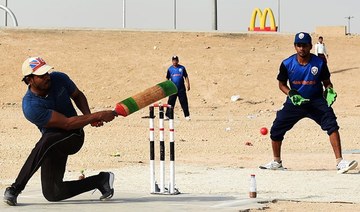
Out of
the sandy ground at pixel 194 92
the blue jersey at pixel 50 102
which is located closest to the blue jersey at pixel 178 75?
the sandy ground at pixel 194 92

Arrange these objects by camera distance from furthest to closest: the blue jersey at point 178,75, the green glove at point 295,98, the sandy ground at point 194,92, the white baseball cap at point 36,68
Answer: the blue jersey at point 178,75 < the sandy ground at point 194,92 < the green glove at point 295,98 < the white baseball cap at point 36,68

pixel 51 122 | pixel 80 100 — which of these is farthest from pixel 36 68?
pixel 80 100

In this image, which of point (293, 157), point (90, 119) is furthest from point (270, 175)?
point (90, 119)

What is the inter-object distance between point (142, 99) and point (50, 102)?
873mm

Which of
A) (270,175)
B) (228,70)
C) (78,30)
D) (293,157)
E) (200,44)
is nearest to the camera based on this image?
(270,175)

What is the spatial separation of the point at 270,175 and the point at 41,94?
174 inches

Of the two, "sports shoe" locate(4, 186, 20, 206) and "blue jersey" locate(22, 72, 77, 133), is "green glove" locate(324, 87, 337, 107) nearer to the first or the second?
"blue jersey" locate(22, 72, 77, 133)

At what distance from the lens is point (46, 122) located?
10523 mm

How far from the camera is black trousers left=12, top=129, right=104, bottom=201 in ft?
34.9

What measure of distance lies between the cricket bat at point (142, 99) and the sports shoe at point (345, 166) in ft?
12.7

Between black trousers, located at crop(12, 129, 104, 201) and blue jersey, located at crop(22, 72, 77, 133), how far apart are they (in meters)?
0.18

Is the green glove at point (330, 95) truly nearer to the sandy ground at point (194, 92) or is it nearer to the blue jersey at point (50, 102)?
the sandy ground at point (194, 92)

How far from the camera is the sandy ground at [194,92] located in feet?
56.3

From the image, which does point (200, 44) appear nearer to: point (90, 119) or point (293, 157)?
point (293, 157)
